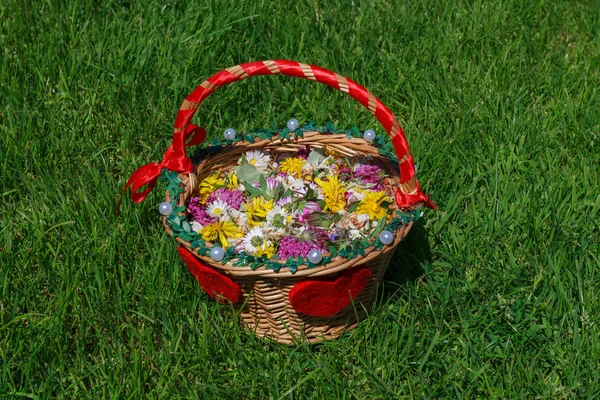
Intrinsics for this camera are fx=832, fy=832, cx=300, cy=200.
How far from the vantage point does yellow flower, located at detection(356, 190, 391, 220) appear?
2143 mm

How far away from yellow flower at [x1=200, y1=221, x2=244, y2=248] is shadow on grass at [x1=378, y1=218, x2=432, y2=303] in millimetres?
488

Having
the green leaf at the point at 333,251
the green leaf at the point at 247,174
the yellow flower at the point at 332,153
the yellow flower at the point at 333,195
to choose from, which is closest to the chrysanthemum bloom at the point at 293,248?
the green leaf at the point at 333,251

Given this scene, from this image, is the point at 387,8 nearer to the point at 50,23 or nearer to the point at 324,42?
the point at 324,42

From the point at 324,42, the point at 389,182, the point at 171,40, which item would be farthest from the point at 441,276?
the point at 171,40

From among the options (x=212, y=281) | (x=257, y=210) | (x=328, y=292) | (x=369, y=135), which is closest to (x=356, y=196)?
(x=369, y=135)

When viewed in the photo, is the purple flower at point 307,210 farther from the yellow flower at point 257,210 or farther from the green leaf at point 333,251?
the green leaf at point 333,251

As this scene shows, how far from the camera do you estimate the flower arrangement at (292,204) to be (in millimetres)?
2074

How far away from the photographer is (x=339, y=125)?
2877 millimetres

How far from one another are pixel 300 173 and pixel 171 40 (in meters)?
1.03

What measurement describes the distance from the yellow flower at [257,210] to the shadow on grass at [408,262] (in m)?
0.41

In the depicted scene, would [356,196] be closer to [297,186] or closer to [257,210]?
[297,186]

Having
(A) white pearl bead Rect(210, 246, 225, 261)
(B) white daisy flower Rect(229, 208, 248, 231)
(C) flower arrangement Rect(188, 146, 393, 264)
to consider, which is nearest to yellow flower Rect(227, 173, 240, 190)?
(C) flower arrangement Rect(188, 146, 393, 264)

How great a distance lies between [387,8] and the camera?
134 inches

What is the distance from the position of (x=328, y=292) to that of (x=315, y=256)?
127mm
